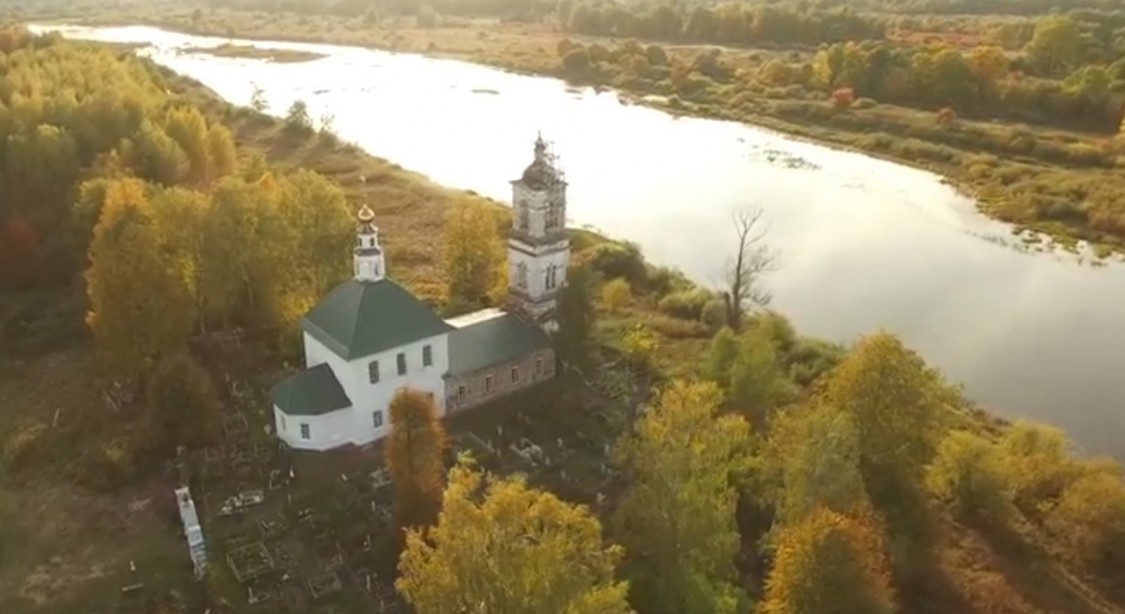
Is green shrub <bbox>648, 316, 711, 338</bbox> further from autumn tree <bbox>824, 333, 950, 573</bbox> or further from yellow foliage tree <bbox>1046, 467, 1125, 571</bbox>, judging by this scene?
yellow foliage tree <bbox>1046, 467, 1125, 571</bbox>

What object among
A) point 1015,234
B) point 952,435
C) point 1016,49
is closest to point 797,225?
point 1015,234

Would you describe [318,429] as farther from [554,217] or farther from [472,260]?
[472,260]

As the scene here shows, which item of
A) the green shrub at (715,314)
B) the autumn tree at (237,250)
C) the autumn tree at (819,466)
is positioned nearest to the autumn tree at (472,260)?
the autumn tree at (237,250)

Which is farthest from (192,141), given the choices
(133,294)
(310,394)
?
(310,394)

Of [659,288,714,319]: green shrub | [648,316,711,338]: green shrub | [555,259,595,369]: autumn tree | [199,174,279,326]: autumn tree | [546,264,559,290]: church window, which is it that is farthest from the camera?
[659,288,714,319]: green shrub

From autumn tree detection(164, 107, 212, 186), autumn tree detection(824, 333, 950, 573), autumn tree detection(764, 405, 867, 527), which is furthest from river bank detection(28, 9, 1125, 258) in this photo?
autumn tree detection(164, 107, 212, 186)

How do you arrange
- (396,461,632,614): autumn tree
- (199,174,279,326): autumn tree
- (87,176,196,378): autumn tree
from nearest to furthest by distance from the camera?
(396,461,632,614): autumn tree → (87,176,196,378): autumn tree → (199,174,279,326): autumn tree

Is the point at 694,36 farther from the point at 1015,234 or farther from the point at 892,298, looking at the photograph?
the point at 892,298
